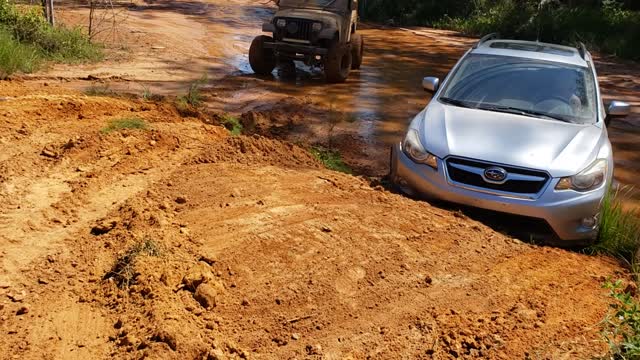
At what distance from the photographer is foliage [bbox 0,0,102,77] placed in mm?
11609

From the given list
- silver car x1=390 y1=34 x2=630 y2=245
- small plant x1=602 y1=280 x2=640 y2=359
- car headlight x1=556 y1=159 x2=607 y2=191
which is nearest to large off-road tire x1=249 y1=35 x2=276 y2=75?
silver car x1=390 y1=34 x2=630 y2=245

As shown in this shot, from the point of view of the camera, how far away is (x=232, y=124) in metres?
8.71

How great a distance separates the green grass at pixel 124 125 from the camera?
716 cm

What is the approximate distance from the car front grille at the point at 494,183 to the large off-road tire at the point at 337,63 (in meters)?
7.29

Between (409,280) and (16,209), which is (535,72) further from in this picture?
(16,209)

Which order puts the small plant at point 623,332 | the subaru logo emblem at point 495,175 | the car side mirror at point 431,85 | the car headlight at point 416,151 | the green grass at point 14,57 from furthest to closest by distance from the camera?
the green grass at point 14,57 < the car side mirror at point 431,85 < the car headlight at point 416,151 < the subaru logo emblem at point 495,175 < the small plant at point 623,332

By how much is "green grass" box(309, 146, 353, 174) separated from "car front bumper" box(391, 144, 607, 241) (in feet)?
7.39

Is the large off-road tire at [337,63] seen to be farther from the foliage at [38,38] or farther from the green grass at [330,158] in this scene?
the foliage at [38,38]

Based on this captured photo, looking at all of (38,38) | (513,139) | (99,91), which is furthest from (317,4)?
(513,139)

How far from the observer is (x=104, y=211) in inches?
202

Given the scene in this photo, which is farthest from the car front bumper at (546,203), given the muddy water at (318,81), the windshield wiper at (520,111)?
the muddy water at (318,81)

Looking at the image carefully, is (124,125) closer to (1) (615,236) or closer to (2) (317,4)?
(1) (615,236)

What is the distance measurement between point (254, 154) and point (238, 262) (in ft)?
8.56

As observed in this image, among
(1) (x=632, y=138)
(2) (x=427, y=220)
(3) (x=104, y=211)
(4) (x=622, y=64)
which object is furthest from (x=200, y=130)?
(4) (x=622, y=64)
